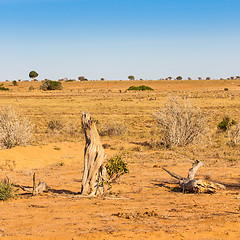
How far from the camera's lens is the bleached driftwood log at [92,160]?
6.59 m

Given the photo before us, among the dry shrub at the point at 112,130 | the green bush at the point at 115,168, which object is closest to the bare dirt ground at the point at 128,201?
the green bush at the point at 115,168

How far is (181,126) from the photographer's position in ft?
43.4

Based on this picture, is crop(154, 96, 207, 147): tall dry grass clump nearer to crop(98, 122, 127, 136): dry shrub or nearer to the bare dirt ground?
the bare dirt ground

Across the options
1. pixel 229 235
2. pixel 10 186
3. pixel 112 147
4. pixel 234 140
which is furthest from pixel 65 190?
pixel 234 140

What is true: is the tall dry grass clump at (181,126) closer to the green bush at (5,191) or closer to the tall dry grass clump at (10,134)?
the tall dry grass clump at (10,134)

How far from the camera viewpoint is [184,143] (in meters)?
13.4

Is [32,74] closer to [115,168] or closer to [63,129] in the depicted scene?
[63,129]

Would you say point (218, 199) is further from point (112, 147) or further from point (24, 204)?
point (112, 147)

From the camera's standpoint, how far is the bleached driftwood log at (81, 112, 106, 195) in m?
6.59

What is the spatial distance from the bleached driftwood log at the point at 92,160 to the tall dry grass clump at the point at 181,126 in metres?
6.80

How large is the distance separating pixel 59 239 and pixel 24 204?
2173mm

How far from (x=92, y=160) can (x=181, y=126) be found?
Answer: 24.0ft

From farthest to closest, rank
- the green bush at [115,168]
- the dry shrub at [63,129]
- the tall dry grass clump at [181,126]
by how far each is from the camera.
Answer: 1. the dry shrub at [63,129]
2. the tall dry grass clump at [181,126]
3. the green bush at [115,168]

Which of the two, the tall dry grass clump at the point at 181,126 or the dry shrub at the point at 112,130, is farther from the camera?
the dry shrub at the point at 112,130
